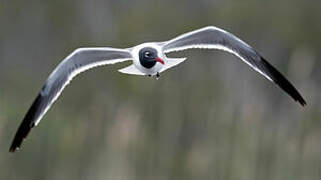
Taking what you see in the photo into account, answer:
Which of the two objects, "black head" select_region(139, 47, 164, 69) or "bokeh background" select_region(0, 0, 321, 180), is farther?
"bokeh background" select_region(0, 0, 321, 180)

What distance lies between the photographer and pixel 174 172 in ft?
11.3

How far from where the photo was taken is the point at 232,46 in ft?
5.23

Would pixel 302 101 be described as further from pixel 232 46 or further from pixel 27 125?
pixel 27 125

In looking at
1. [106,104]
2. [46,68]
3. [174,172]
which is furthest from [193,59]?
[174,172]

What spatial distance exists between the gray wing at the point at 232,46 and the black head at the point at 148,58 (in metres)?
0.02

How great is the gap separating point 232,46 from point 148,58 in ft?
0.88

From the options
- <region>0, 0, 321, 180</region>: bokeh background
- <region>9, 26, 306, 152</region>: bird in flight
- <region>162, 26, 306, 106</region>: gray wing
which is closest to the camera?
<region>9, 26, 306, 152</region>: bird in flight

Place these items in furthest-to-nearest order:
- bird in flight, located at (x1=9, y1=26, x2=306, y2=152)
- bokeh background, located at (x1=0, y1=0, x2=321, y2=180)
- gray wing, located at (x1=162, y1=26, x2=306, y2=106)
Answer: bokeh background, located at (x1=0, y1=0, x2=321, y2=180), gray wing, located at (x1=162, y1=26, x2=306, y2=106), bird in flight, located at (x1=9, y1=26, x2=306, y2=152)

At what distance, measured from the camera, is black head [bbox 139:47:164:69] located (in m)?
1.36

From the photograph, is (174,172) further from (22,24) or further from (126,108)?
(22,24)

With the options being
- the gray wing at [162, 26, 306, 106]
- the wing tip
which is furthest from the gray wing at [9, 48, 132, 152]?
the wing tip

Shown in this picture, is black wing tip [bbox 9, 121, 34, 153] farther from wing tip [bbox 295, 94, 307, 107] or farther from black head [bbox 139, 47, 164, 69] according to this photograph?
wing tip [bbox 295, 94, 307, 107]

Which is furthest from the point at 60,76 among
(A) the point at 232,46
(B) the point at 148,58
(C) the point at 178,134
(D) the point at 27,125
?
(C) the point at 178,134

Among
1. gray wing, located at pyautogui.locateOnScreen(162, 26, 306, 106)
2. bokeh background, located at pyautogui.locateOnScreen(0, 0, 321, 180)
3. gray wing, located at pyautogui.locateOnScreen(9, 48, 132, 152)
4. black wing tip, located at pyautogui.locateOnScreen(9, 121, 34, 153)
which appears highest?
bokeh background, located at pyautogui.locateOnScreen(0, 0, 321, 180)
